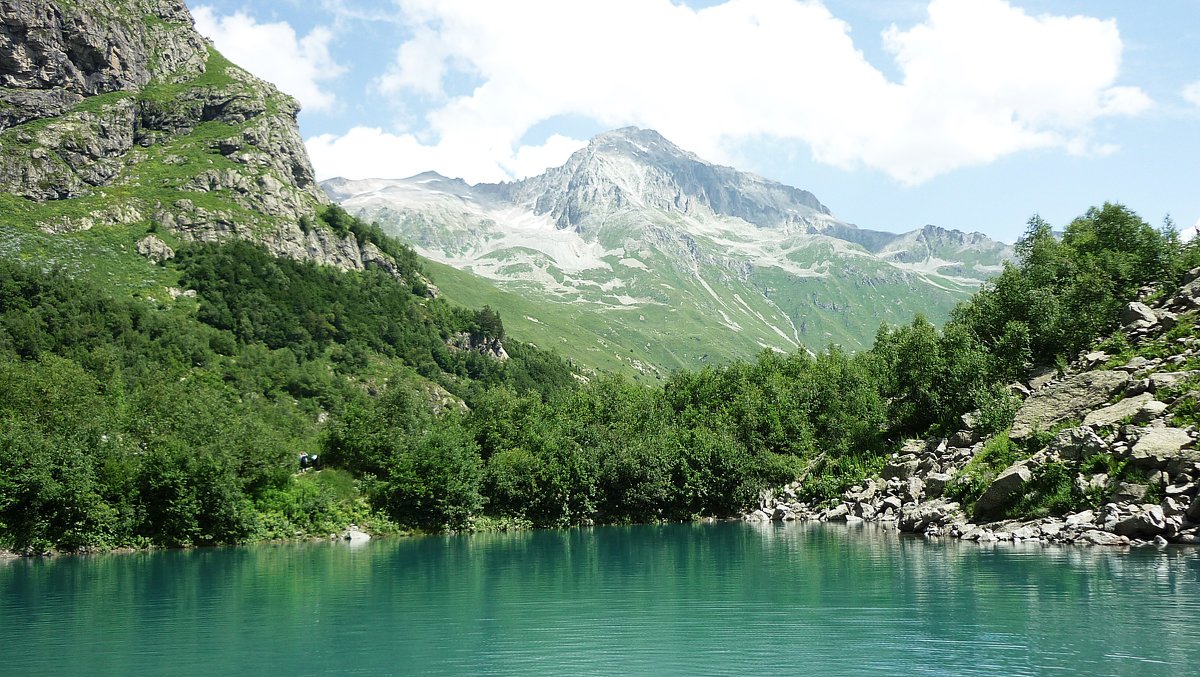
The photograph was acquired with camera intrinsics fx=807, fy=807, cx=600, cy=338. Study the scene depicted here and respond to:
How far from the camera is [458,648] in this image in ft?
98.4

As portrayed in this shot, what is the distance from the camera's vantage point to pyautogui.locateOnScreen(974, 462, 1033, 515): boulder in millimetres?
59688

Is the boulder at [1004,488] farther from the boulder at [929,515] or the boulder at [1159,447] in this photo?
the boulder at [1159,447]

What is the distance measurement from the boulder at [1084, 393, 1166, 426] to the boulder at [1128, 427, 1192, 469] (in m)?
3.01

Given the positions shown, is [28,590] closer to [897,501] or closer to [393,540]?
[393,540]

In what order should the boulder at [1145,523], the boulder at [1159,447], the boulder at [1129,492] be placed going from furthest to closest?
the boulder at [1129,492] → the boulder at [1159,447] → the boulder at [1145,523]

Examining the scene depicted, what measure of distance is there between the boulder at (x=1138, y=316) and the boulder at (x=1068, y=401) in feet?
32.7

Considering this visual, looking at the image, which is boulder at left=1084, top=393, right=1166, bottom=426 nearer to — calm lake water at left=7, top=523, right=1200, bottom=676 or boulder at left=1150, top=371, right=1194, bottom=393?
boulder at left=1150, top=371, right=1194, bottom=393

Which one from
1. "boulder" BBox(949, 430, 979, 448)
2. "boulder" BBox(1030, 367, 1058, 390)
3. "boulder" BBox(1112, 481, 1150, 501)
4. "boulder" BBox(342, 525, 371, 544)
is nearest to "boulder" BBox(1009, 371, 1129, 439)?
"boulder" BBox(949, 430, 979, 448)

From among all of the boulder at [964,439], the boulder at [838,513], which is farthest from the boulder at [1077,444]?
the boulder at [838,513]

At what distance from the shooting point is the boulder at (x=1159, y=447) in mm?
50531

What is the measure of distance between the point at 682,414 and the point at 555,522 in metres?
27.7

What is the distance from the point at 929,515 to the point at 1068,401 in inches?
628

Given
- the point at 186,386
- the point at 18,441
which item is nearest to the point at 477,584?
the point at 18,441

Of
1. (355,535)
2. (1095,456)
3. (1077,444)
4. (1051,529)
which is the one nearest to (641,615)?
(1051,529)
